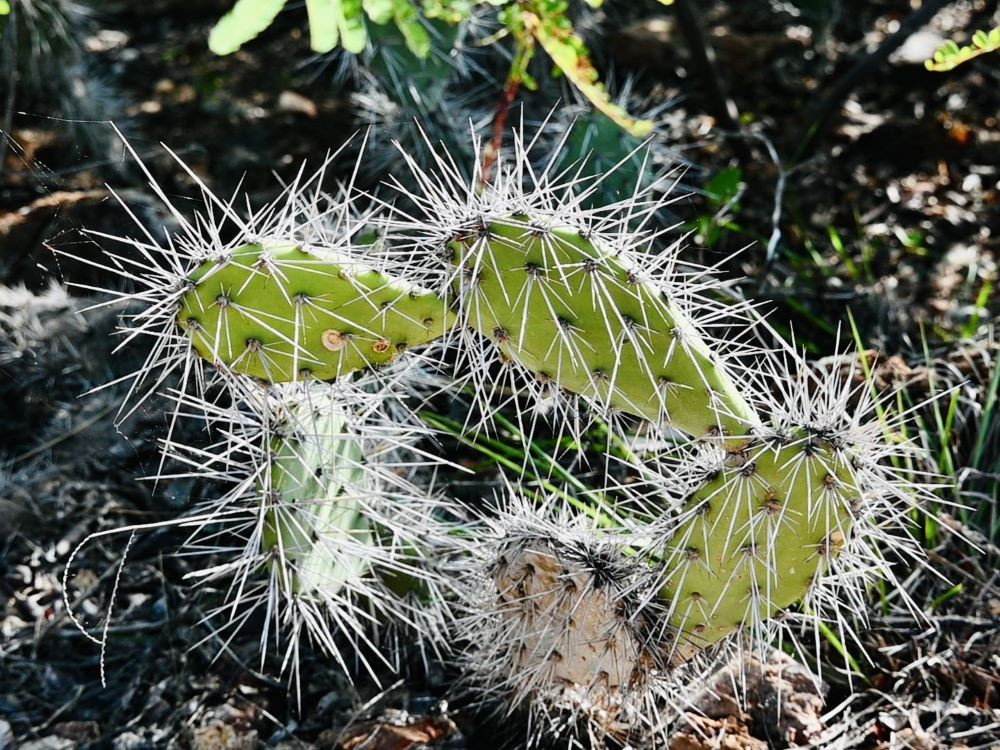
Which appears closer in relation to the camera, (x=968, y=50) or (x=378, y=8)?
(x=968, y=50)

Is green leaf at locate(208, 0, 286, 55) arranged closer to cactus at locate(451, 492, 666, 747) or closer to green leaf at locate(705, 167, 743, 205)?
cactus at locate(451, 492, 666, 747)

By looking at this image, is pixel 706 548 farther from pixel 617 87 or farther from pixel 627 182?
pixel 617 87

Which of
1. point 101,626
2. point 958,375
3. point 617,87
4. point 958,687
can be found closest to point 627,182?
point 958,375

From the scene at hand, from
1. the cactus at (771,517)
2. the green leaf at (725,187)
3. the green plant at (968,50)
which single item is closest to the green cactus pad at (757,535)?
the cactus at (771,517)

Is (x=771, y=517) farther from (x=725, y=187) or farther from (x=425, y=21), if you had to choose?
(x=425, y=21)

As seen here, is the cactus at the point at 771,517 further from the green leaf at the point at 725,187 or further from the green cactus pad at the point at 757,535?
the green leaf at the point at 725,187

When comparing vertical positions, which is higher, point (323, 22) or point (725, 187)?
point (323, 22)

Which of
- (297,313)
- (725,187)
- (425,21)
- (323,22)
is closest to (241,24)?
(323,22)

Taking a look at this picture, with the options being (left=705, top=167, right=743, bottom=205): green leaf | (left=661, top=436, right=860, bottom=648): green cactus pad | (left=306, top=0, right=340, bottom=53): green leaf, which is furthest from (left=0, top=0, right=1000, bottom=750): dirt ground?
(left=306, top=0, right=340, bottom=53): green leaf
